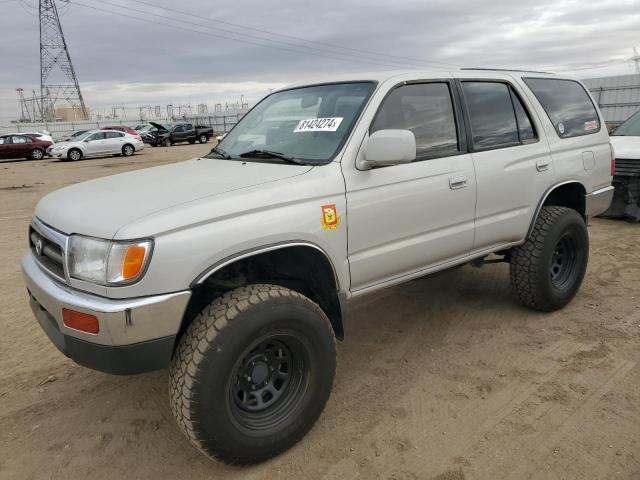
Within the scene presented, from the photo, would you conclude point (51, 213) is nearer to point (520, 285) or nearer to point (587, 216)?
point (520, 285)

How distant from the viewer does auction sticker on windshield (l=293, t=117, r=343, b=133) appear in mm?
3031

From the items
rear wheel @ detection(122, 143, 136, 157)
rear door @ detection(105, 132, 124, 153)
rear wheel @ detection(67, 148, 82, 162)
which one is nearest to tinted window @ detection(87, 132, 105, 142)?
rear door @ detection(105, 132, 124, 153)

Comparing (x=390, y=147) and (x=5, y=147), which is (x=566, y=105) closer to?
(x=390, y=147)

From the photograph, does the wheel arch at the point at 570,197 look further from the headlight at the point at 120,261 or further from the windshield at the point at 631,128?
the windshield at the point at 631,128

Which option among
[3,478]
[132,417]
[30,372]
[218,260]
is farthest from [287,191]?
[30,372]

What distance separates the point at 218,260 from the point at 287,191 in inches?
20.8

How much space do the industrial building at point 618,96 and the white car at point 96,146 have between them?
22.9 metres

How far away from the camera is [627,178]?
7.25m

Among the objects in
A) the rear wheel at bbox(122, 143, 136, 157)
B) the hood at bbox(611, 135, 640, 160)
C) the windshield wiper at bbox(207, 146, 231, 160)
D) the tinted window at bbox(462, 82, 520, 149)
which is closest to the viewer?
the windshield wiper at bbox(207, 146, 231, 160)

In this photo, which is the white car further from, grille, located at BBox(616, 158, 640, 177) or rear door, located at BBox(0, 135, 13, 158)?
grille, located at BBox(616, 158, 640, 177)

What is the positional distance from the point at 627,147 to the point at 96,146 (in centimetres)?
2418

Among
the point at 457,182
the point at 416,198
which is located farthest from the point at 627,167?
the point at 416,198

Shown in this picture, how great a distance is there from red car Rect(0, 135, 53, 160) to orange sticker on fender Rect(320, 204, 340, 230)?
2774 cm

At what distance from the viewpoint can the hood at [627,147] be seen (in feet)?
23.5
